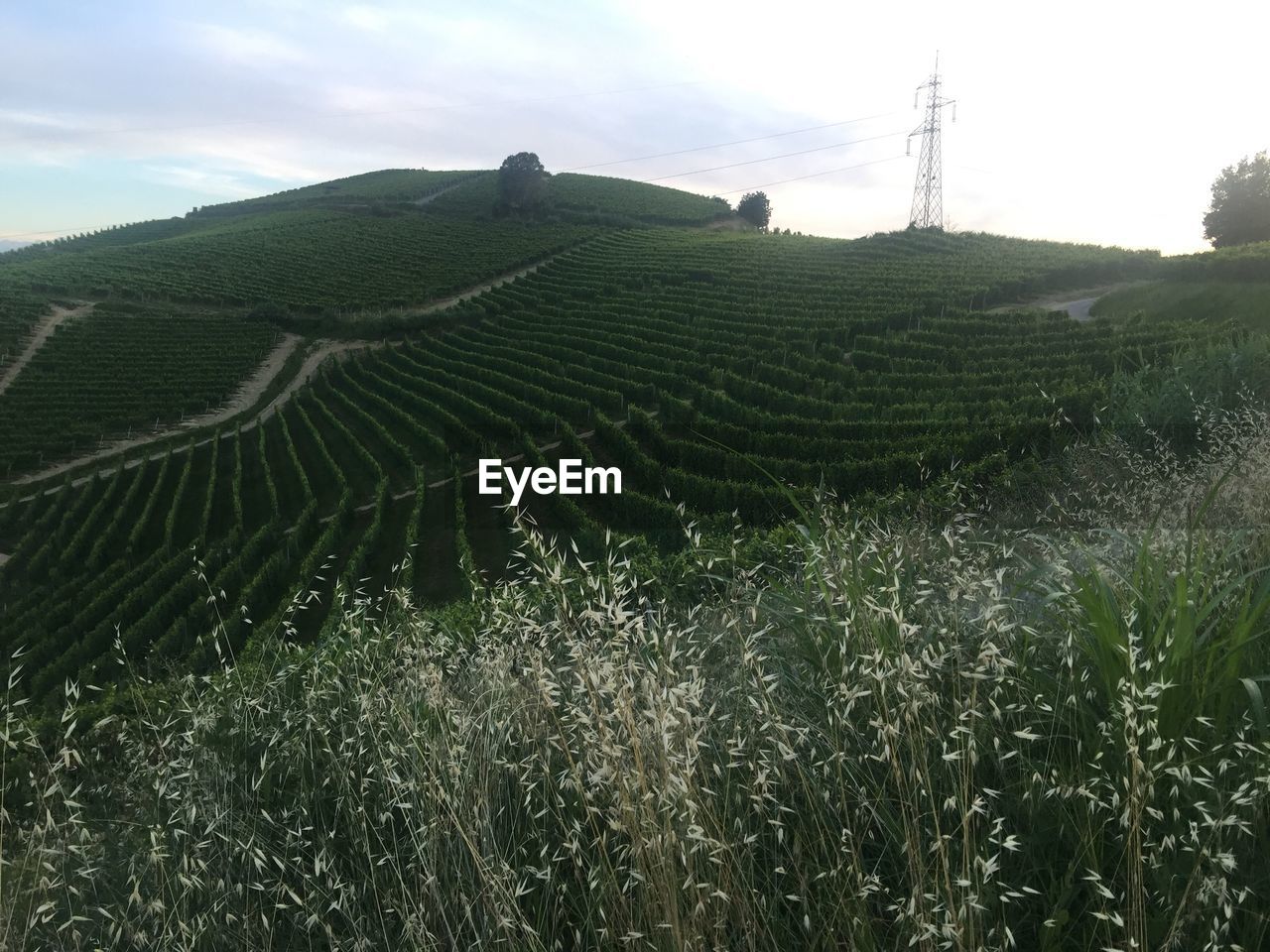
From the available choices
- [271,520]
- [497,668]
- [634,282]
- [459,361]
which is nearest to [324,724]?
[497,668]

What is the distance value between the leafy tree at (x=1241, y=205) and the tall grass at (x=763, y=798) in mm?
56115

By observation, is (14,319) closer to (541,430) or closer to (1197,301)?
(541,430)

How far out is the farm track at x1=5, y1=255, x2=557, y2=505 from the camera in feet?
113

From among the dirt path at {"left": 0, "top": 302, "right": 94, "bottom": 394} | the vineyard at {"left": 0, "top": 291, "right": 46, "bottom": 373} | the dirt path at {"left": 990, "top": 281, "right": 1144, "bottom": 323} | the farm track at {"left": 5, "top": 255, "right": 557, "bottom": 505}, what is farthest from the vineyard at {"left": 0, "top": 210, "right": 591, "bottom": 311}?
the dirt path at {"left": 990, "top": 281, "right": 1144, "bottom": 323}

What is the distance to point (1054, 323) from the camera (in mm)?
31297

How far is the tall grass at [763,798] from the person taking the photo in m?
2.00

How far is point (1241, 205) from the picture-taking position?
148ft

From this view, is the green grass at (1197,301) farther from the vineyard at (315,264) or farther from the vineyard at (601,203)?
the vineyard at (601,203)

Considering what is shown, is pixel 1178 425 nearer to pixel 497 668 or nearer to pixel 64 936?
pixel 497 668

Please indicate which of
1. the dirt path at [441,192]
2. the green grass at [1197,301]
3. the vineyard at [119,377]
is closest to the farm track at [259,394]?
the vineyard at [119,377]

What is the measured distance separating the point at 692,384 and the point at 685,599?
2409cm

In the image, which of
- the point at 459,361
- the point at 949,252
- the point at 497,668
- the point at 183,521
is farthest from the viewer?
the point at 949,252

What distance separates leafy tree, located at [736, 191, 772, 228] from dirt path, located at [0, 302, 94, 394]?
272ft

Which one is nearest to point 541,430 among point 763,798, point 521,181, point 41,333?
point 763,798
